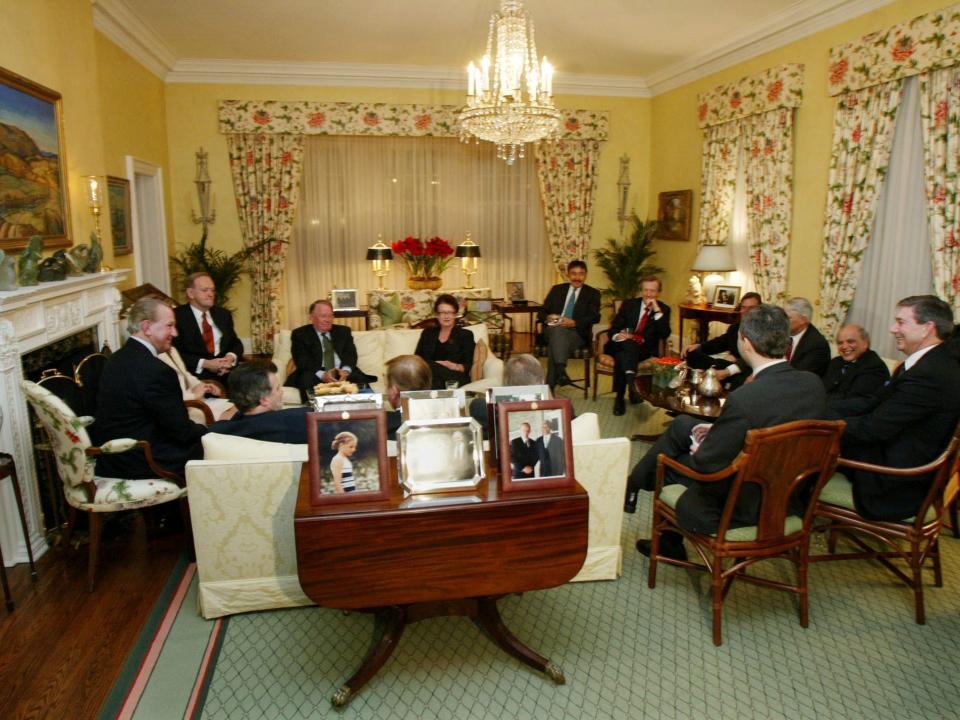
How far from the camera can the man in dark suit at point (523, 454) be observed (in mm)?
2273

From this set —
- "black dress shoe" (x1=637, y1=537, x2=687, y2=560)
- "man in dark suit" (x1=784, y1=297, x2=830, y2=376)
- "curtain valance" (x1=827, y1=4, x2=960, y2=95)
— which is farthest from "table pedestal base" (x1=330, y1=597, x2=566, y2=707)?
"curtain valance" (x1=827, y1=4, x2=960, y2=95)

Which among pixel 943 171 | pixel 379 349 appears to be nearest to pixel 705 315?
pixel 943 171

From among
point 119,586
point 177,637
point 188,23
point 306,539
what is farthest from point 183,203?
point 306,539

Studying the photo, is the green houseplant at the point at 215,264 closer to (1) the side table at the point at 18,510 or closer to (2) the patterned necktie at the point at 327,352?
(2) the patterned necktie at the point at 327,352

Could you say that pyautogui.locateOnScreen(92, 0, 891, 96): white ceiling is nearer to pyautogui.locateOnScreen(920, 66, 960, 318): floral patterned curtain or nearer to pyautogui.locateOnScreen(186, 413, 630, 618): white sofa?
pyautogui.locateOnScreen(920, 66, 960, 318): floral patterned curtain

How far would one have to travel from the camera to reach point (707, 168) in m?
7.45

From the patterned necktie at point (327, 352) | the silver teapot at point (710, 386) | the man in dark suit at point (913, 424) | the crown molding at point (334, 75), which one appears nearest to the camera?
the man in dark suit at point (913, 424)

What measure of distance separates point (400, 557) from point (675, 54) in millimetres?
6987

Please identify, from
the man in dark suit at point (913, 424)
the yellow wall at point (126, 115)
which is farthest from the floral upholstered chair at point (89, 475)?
the man in dark suit at point (913, 424)

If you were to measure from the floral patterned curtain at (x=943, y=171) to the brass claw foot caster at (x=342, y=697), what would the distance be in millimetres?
4660

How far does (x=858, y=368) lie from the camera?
389cm

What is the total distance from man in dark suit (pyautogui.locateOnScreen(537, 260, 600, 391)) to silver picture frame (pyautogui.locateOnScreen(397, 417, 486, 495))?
4.28 metres

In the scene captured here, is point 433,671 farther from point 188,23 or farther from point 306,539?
point 188,23

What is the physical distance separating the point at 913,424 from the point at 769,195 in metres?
4.10
